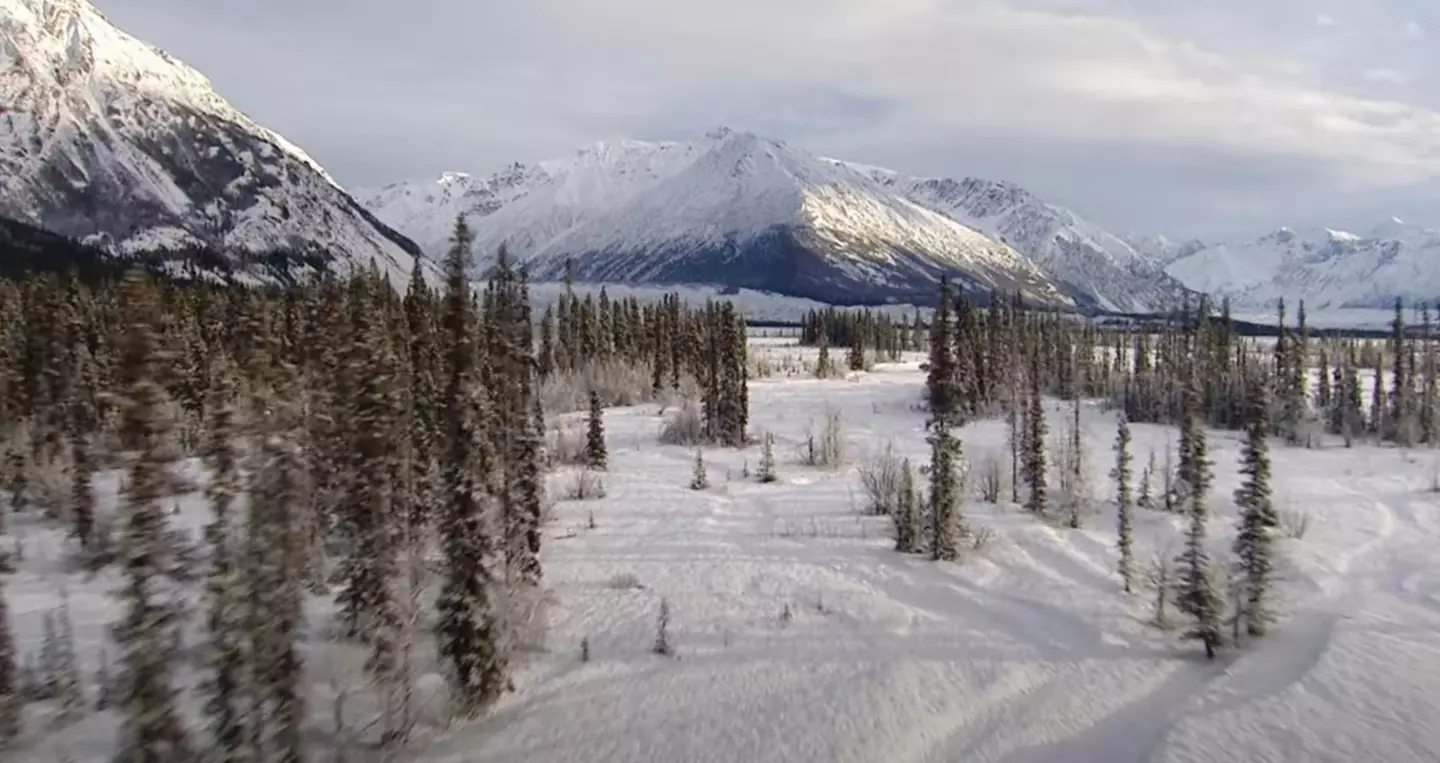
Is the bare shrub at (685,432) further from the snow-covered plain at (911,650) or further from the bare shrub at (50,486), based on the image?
the bare shrub at (50,486)

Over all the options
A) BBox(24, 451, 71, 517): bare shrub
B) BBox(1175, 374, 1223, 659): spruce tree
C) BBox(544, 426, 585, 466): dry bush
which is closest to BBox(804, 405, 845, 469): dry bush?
BBox(544, 426, 585, 466): dry bush

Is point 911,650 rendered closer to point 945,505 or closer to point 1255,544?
point 1255,544

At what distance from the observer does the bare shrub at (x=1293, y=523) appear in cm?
909

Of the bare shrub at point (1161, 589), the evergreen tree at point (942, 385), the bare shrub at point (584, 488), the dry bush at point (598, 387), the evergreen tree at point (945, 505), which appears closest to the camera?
the bare shrub at point (1161, 589)

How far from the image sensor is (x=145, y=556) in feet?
10.9

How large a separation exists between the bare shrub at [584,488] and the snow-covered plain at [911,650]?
24cm

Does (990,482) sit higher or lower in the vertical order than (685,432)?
lower

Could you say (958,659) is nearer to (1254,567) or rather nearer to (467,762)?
(1254,567)

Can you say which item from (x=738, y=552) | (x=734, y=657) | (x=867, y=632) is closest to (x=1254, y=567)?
(x=867, y=632)

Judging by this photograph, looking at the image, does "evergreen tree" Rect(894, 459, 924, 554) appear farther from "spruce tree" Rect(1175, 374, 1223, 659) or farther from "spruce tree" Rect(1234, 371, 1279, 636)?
"spruce tree" Rect(1234, 371, 1279, 636)

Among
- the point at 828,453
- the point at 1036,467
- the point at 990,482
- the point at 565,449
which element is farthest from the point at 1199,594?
the point at 565,449

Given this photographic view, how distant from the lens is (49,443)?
12008 mm

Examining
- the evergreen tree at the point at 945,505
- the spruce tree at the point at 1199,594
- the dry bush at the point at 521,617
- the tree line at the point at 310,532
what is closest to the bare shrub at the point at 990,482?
the evergreen tree at the point at 945,505

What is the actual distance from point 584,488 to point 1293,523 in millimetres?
7633
